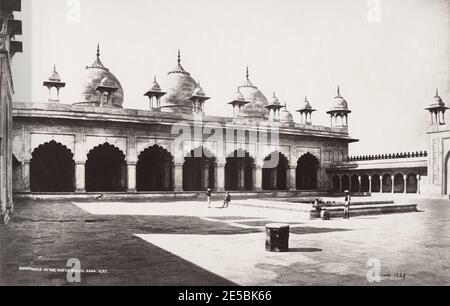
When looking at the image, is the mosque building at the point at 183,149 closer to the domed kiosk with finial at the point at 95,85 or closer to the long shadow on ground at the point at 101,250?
the domed kiosk with finial at the point at 95,85

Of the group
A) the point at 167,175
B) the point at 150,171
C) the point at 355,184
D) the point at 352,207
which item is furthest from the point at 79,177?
the point at 355,184

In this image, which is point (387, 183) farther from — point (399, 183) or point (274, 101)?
point (274, 101)

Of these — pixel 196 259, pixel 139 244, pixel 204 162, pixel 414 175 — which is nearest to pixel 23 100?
pixel 204 162

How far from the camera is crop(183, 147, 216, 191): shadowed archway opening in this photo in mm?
25125

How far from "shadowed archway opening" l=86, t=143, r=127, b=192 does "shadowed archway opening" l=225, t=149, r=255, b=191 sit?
6567 mm

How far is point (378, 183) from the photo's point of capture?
96.4 ft

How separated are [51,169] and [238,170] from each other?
10.3 m

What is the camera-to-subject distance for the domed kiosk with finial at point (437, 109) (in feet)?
83.6

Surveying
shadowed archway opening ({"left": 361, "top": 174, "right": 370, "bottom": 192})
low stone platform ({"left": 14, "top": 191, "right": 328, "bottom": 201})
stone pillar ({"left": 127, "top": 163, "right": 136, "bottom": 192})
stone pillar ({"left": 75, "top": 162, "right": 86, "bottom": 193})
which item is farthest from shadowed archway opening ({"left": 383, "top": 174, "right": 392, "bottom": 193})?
stone pillar ({"left": 75, "top": 162, "right": 86, "bottom": 193})

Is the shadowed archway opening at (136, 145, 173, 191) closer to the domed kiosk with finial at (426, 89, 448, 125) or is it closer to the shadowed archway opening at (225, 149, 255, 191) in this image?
the shadowed archway opening at (225, 149, 255, 191)

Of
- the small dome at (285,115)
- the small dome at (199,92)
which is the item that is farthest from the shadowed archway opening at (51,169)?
the small dome at (285,115)

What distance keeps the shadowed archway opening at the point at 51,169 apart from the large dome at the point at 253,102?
13000 millimetres
